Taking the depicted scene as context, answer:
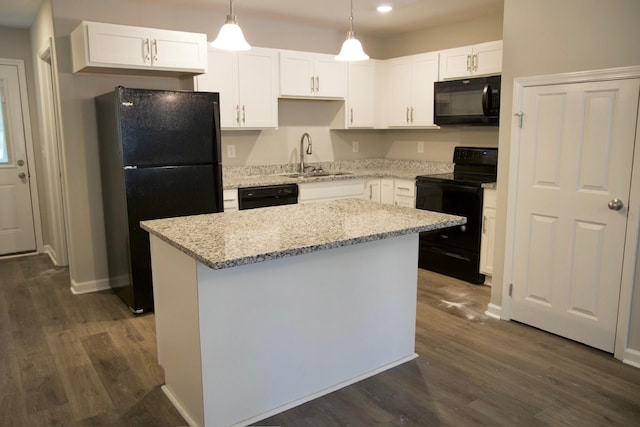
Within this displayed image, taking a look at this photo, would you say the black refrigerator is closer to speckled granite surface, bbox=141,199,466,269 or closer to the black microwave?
speckled granite surface, bbox=141,199,466,269

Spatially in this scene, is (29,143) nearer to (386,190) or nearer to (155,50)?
(155,50)

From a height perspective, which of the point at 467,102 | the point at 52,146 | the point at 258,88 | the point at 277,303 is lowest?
the point at 277,303

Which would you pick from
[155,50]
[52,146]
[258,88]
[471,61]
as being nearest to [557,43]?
[471,61]

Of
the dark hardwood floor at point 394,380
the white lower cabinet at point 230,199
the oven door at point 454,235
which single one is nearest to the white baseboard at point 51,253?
the dark hardwood floor at point 394,380

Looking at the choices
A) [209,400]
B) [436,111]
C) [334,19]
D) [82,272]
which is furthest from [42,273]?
[436,111]

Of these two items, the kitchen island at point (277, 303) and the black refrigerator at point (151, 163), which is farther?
the black refrigerator at point (151, 163)

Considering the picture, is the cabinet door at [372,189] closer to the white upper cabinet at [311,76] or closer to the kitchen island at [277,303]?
the white upper cabinet at [311,76]

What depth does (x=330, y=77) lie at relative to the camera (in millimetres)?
4832

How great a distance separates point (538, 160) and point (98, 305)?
337 centimetres

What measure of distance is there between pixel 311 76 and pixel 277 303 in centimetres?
303

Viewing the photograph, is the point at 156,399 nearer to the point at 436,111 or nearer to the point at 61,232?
the point at 61,232

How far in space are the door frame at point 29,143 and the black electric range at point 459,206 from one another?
13.6 ft

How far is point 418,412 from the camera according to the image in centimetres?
231

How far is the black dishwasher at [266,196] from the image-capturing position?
13.6ft
